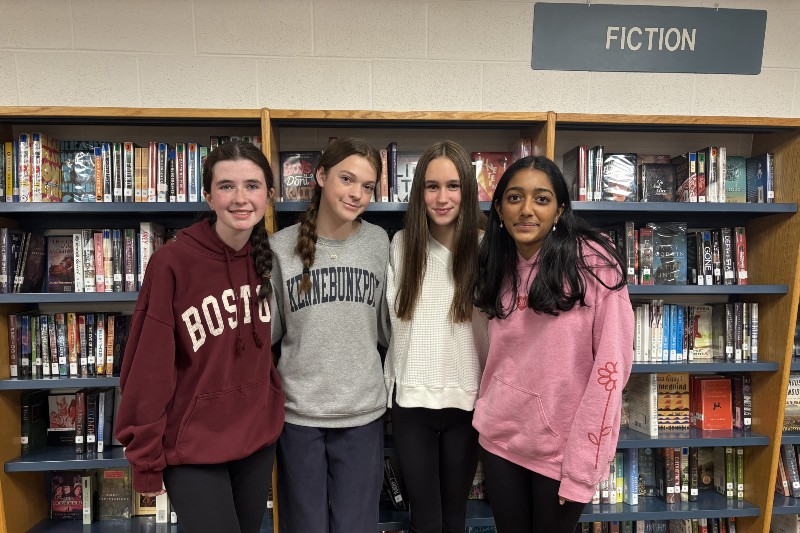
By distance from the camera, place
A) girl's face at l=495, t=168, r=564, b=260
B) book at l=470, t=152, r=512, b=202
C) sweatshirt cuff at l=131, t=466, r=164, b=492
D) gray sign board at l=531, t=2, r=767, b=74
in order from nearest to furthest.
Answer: sweatshirt cuff at l=131, t=466, r=164, b=492 < girl's face at l=495, t=168, r=564, b=260 < book at l=470, t=152, r=512, b=202 < gray sign board at l=531, t=2, r=767, b=74

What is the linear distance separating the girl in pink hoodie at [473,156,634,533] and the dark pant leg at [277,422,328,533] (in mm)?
540

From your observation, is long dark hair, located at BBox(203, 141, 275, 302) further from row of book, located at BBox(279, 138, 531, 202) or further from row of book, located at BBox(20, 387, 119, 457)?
row of book, located at BBox(20, 387, 119, 457)

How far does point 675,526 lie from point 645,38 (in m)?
2.27

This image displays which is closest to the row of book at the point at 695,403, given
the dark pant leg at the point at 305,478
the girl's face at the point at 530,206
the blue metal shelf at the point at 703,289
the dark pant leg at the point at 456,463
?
the blue metal shelf at the point at 703,289

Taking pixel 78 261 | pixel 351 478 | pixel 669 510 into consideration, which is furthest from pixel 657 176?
pixel 78 261

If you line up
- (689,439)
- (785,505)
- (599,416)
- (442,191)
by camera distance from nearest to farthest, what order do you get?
(599,416)
(442,191)
(689,439)
(785,505)

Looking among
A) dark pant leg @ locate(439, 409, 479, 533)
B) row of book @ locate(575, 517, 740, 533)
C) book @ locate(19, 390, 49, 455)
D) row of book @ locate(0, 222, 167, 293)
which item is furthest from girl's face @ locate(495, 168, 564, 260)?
book @ locate(19, 390, 49, 455)

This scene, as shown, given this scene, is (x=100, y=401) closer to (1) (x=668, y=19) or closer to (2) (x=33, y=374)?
(2) (x=33, y=374)

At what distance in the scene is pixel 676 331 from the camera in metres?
2.00

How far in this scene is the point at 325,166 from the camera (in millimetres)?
1543

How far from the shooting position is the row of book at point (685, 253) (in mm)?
1982

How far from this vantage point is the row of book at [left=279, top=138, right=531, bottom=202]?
1873mm

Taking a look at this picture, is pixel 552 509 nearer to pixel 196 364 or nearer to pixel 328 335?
pixel 328 335

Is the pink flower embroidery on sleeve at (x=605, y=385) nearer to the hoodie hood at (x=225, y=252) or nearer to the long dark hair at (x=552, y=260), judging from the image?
the long dark hair at (x=552, y=260)
